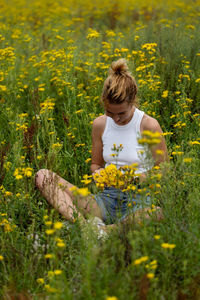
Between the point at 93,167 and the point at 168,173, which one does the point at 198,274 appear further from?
the point at 93,167

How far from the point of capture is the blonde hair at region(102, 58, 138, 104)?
2.82 meters

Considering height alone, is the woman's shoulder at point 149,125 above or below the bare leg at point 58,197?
above

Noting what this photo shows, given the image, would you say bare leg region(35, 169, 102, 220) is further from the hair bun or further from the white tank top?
the hair bun

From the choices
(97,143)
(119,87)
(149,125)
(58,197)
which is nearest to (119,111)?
(119,87)

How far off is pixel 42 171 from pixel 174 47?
8.67ft

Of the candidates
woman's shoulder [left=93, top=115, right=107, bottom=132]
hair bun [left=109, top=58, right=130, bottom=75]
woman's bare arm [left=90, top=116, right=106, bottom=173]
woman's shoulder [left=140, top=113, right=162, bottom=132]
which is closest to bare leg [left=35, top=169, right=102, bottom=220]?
woman's bare arm [left=90, top=116, right=106, bottom=173]

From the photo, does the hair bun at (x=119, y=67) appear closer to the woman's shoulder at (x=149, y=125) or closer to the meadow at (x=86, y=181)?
the woman's shoulder at (x=149, y=125)

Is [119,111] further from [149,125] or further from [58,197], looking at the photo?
[58,197]

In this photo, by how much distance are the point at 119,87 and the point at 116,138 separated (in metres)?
0.42

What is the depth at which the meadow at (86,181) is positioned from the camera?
1.91 meters

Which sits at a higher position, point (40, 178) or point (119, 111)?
point (119, 111)

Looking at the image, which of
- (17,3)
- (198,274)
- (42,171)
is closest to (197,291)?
(198,274)

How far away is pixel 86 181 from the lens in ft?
7.29

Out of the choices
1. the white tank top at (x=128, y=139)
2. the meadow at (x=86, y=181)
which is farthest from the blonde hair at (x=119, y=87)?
the meadow at (x=86, y=181)
